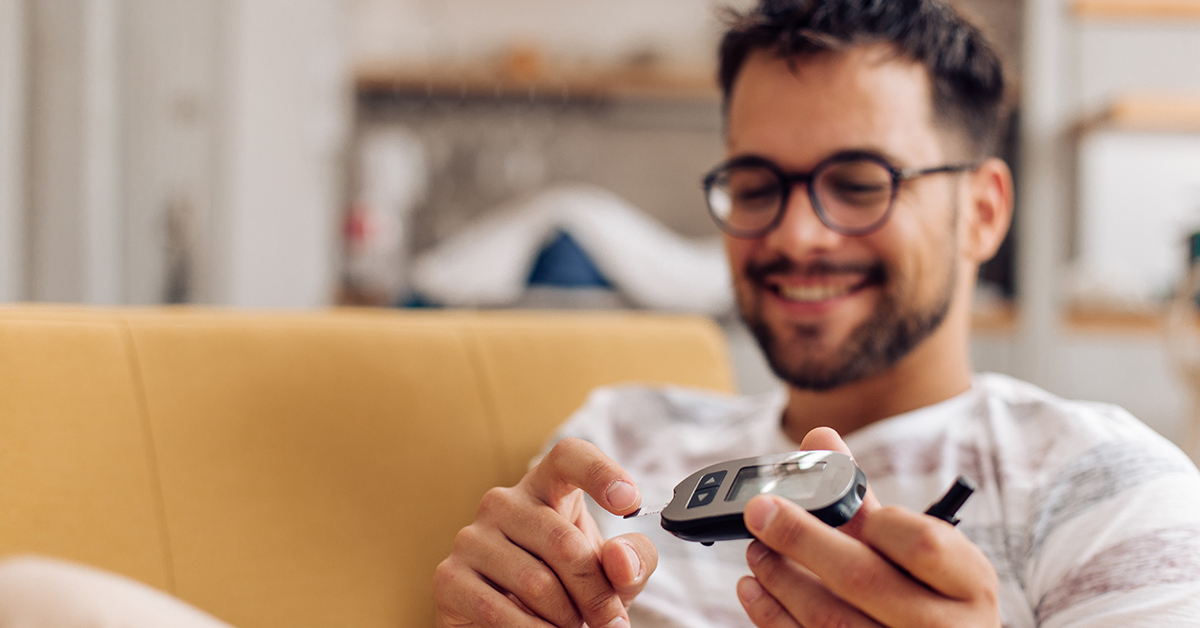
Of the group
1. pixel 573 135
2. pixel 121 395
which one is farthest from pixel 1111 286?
pixel 121 395

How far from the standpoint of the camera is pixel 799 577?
1.29 feet

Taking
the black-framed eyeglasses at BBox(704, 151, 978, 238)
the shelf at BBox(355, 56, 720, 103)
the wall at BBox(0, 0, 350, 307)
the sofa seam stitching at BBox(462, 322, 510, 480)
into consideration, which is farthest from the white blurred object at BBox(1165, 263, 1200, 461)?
the wall at BBox(0, 0, 350, 307)

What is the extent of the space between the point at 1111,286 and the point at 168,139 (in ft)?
7.97

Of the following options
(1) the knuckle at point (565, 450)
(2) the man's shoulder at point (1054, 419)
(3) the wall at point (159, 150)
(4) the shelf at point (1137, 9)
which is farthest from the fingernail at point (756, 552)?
(4) the shelf at point (1137, 9)

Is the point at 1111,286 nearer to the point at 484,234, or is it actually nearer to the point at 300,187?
the point at 484,234

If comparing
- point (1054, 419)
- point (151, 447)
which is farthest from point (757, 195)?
point (151, 447)

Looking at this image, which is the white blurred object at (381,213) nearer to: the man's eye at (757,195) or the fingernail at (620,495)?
the man's eye at (757,195)

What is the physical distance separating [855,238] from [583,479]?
0.43 meters

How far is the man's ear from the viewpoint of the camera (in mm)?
840

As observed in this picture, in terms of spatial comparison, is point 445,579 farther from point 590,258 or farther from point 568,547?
point 590,258

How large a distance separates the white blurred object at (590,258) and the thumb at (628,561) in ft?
5.81

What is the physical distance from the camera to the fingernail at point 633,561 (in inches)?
17.4

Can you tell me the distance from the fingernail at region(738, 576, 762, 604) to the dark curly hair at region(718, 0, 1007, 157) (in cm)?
54

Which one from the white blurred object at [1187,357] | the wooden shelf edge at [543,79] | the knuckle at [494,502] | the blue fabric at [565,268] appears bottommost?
the white blurred object at [1187,357]
